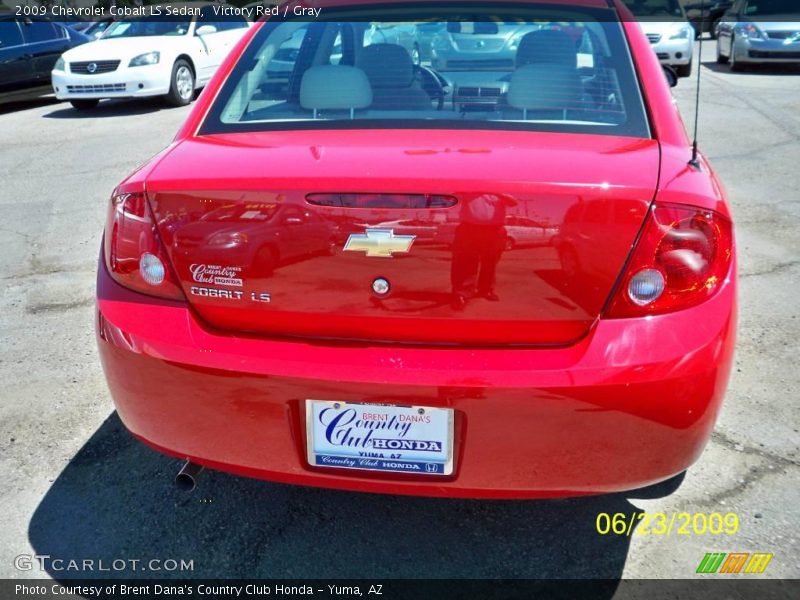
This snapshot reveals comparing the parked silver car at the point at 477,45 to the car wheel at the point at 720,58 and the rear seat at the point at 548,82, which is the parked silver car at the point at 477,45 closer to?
the rear seat at the point at 548,82

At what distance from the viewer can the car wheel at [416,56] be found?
2988 mm

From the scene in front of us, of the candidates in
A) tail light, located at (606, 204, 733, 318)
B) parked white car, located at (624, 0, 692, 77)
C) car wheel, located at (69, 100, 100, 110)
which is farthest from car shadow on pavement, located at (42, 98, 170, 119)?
tail light, located at (606, 204, 733, 318)

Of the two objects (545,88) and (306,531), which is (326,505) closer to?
(306,531)

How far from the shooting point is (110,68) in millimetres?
11375

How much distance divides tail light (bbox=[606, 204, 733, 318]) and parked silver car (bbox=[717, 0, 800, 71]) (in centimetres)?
1316

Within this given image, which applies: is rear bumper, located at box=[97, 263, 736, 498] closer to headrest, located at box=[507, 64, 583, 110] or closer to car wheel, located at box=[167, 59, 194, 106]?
headrest, located at box=[507, 64, 583, 110]

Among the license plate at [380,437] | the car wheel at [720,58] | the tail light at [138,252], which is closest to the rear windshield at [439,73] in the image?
the tail light at [138,252]

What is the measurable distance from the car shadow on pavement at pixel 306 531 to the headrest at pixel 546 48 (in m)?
1.50

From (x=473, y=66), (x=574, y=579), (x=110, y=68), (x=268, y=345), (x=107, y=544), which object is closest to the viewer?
(x=268, y=345)

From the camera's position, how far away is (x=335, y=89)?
109 inches

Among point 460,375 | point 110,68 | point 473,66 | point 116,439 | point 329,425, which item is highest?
→ point 473,66

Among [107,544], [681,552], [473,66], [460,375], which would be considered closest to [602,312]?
[460,375]

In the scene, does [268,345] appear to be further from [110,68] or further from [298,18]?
[110,68]

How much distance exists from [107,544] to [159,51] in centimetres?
1014
